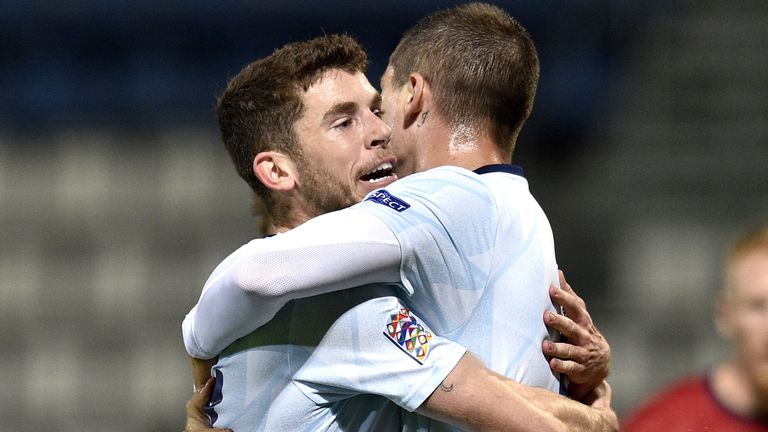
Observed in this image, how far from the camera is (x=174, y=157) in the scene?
10.1m

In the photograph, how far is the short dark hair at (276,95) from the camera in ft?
12.4

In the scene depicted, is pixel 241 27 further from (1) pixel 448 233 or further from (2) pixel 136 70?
(1) pixel 448 233

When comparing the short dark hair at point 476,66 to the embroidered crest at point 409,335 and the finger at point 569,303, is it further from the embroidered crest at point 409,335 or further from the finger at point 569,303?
the embroidered crest at point 409,335

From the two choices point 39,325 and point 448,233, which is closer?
point 448,233

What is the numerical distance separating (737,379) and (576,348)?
727mm

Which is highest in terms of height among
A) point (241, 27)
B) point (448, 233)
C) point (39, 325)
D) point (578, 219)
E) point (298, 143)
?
point (241, 27)

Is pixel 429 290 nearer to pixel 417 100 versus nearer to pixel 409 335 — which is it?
pixel 409 335

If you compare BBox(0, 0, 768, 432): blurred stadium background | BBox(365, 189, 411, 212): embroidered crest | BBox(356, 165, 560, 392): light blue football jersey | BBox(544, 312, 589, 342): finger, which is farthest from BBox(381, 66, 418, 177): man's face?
BBox(0, 0, 768, 432): blurred stadium background

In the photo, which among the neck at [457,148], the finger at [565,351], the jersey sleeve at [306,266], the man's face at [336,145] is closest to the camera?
the jersey sleeve at [306,266]

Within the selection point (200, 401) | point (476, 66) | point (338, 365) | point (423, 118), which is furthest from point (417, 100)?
point (200, 401)

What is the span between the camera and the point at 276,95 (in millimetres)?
3775

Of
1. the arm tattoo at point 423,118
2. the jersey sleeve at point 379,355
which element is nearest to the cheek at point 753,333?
the jersey sleeve at point 379,355

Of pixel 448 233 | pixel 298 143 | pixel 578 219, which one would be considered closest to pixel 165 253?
pixel 578 219

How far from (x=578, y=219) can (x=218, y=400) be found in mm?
7101
